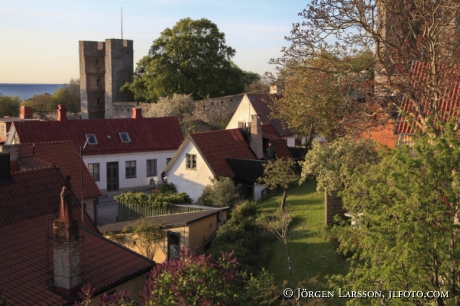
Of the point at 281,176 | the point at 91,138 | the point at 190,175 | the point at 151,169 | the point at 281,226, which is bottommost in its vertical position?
the point at 281,226

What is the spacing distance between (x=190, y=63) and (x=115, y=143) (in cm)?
2196

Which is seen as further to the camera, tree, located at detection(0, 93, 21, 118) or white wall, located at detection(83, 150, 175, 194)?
tree, located at detection(0, 93, 21, 118)

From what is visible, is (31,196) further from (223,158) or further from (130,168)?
(130,168)

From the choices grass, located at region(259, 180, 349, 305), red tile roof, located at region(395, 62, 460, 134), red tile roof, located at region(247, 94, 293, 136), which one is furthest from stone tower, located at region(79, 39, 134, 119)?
red tile roof, located at region(395, 62, 460, 134)

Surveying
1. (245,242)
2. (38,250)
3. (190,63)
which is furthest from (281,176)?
(190,63)

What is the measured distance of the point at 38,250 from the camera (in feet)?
44.6

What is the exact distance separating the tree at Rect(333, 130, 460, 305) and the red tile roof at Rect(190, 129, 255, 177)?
16362 millimetres

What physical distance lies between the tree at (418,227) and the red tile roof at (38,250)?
245 inches

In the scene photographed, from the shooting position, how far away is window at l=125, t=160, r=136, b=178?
35188 millimetres

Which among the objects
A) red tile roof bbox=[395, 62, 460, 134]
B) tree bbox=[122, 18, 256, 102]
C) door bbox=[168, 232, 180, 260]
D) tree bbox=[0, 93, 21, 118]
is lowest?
door bbox=[168, 232, 180, 260]

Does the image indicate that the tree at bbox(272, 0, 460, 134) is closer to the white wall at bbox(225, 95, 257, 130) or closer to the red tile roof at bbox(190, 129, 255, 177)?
the red tile roof at bbox(190, 129, 255, 177)

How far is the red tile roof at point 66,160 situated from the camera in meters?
23.2

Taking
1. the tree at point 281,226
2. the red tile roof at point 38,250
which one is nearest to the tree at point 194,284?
the red tile roof at point 38,250

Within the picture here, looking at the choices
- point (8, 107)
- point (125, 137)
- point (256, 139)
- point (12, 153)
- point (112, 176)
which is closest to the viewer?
point (12, 153)
